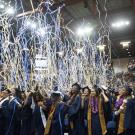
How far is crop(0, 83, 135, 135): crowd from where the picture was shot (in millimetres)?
6391

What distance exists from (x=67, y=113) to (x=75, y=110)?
20 centimetres

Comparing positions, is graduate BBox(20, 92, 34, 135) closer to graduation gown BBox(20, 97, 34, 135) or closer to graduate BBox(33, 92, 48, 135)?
graduation gown BBox(20, 97, 34, 135)

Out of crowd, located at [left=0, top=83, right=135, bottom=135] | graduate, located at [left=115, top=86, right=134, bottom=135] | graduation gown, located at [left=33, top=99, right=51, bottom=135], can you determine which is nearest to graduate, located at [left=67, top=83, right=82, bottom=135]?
crowd, located at [left=0, top=83, right=135, bottom=135]

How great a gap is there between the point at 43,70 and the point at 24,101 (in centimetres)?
420

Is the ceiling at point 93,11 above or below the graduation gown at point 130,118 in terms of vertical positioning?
above

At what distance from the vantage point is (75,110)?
6.49m

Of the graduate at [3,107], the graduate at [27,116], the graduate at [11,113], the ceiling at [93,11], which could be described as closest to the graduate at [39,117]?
the graduate at [27,116]

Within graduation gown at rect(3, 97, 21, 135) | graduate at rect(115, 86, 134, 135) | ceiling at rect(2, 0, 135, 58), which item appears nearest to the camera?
graduate at rect(115, 86, 134, 135)

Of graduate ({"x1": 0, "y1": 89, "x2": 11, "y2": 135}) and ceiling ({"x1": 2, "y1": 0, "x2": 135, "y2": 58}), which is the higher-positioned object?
ceiling ({"x1": 2, "y1": 0, "x2": 135, "y2": 58})

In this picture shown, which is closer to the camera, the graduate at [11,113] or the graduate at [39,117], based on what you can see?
the graduate at [39,117]

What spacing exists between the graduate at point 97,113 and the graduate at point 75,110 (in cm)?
23

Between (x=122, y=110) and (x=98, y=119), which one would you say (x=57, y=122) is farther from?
(x=122, y=110)

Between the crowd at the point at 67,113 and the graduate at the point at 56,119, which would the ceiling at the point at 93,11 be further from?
the graduate at the point at 56,119

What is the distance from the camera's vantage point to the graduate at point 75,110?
21.4ft
